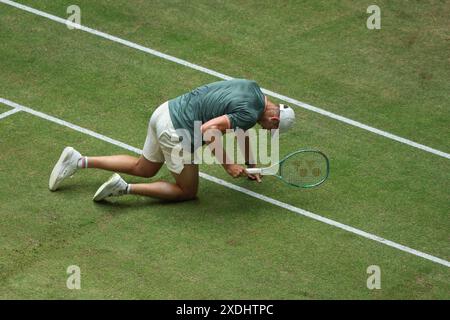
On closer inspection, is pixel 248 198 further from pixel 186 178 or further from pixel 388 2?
pixel 388 2

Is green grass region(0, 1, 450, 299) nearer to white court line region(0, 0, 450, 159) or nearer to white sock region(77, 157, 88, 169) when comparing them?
white court line region(0, 0, 450, 159)

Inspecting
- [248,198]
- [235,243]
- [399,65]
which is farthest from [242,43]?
[235,243]

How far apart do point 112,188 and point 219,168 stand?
5.61 ft

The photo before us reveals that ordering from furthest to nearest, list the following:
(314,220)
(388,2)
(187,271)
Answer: (388,2) < (314,220) < (187,271)

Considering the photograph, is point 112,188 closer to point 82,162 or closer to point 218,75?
point 82,162

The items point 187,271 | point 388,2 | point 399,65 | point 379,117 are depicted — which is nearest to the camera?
point 187,271

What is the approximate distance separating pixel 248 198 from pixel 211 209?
0.55 m

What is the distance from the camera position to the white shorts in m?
12.3

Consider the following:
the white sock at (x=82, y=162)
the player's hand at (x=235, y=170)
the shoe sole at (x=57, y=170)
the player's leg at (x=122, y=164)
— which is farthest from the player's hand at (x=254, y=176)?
the shoe sole at (x=57, y=170)

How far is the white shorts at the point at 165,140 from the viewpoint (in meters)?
12.3

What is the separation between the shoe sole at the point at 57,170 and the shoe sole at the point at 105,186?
0.52 meters

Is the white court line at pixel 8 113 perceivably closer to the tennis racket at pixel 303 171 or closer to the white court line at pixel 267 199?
the white court line at pixel 267 199

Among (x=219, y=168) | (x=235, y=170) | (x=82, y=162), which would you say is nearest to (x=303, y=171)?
(x=235, y=170)

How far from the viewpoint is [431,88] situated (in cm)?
1554
